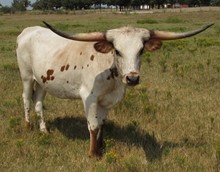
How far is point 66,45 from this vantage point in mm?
7148

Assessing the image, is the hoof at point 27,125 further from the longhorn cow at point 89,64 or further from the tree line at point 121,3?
the tree line at point 121,3

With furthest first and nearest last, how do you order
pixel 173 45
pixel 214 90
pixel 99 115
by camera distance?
1. pixel 173 45
2. pixel 214 90
3. pixel 99 115

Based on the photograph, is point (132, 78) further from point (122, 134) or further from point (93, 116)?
point (122, 134)

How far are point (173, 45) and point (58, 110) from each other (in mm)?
12383

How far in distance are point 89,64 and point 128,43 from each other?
113 centimetres

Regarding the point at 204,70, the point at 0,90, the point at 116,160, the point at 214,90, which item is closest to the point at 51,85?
the point at 116,160

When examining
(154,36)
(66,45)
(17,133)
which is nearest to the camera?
(154,36)

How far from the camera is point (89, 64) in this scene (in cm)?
642

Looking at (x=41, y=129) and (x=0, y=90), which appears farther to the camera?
(x=0, y=90)

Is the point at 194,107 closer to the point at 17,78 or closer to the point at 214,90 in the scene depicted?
the point at 214,90

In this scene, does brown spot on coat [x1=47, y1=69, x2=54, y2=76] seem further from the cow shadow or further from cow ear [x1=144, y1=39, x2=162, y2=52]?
cow ear [x1=144, y1=39, x2=162, y2=52]

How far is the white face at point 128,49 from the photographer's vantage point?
530 cm

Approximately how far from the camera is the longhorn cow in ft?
18.1

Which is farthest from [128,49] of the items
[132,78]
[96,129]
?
[96,129]
